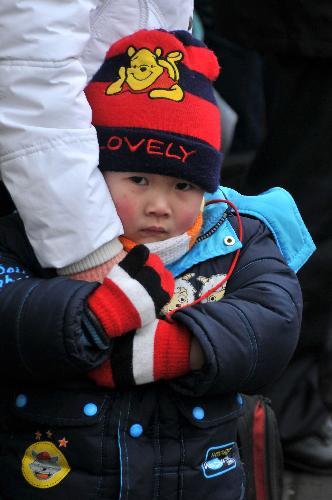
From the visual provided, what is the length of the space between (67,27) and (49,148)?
0.89 feet

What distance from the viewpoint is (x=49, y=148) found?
207cm

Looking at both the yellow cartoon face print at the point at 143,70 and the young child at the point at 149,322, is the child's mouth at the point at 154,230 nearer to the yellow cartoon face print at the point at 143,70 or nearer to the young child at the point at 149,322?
the young child at the point at 149,322

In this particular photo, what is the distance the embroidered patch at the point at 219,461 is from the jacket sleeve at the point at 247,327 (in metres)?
0.15

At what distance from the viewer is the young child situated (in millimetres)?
2029

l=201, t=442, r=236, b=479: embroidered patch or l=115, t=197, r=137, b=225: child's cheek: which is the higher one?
l=115, t=197, r=137, b=225: child's cheek

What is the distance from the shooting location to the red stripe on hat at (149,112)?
224cm

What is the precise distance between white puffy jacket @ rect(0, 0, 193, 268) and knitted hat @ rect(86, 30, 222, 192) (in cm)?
13

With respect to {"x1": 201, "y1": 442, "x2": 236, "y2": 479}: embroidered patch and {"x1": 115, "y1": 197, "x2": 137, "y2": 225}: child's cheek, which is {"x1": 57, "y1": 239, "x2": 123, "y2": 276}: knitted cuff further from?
{"x1": 201, "y1": 442, "x2": 236, "y2": 479}: embroidered patch

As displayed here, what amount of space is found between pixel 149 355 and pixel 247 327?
216 millimetres

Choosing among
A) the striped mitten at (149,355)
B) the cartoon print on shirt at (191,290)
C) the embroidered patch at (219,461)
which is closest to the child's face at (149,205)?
the cartoon print on shirt at (191,290)

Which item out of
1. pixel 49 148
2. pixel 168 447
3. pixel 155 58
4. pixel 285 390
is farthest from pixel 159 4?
pixel 285 390

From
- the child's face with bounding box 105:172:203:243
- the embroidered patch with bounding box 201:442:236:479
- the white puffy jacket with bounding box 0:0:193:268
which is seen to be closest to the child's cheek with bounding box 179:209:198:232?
the child's face with bounding box 105:172:203:243

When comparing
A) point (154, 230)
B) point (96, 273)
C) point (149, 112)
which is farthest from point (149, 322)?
point (149, 112)

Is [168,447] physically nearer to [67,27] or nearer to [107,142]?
[107,142]
